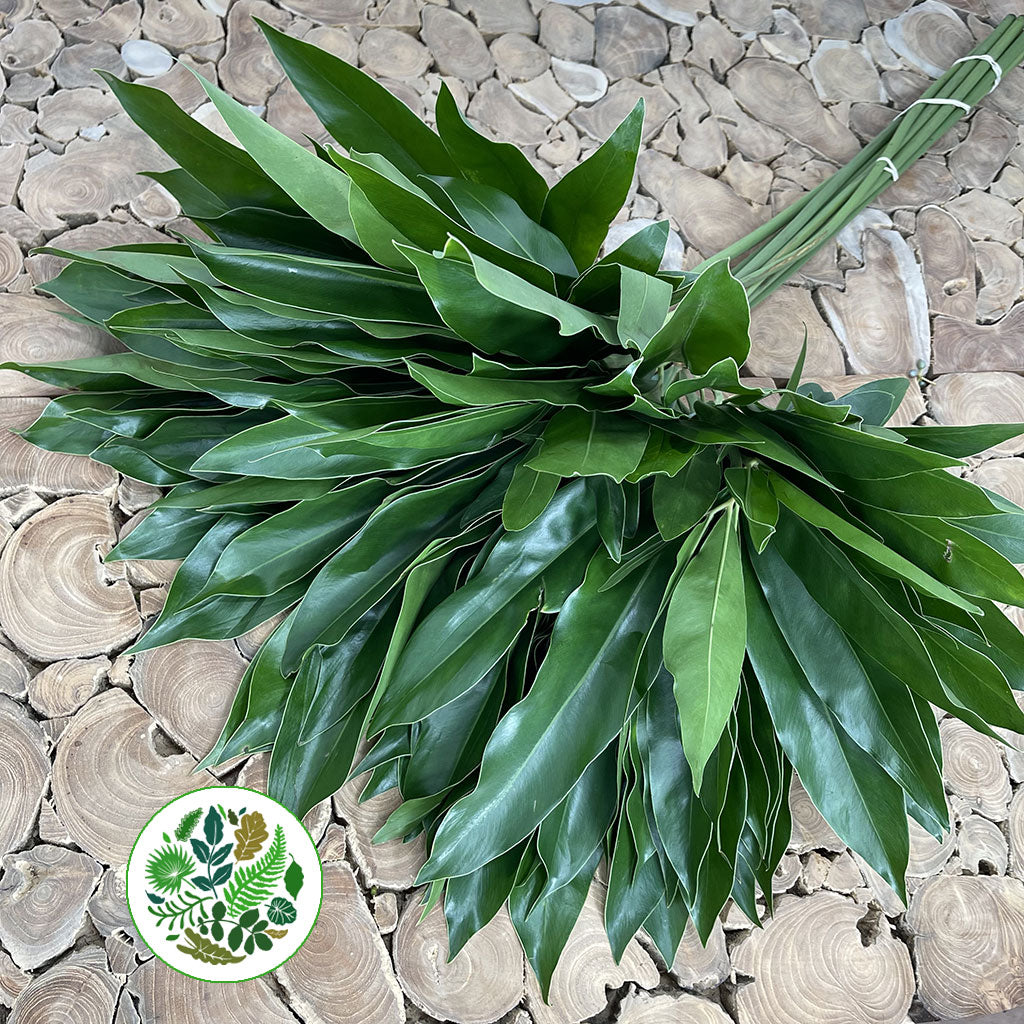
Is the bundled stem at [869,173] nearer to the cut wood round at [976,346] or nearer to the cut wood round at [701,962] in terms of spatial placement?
the cut wood round at [976,346]

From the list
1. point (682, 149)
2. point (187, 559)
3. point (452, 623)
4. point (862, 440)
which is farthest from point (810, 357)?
point (187, 559)

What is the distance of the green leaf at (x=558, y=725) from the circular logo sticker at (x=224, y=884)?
0.54ft

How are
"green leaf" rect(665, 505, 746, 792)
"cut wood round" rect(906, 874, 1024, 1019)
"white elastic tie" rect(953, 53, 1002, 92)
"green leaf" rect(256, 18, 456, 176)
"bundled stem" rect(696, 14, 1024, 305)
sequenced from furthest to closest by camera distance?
"white elastic tie" rect(953, 53, 1002, 92), "bundled stem" rect(696, 14, 1024, 305), "cut wood round" rect(906, 874, 1024, 1019), "green leaf" rect(256, 18, 456, 176), "green leaf" rect(665, 505, 746, 792)

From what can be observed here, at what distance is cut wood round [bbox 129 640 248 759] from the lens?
66 centimetres

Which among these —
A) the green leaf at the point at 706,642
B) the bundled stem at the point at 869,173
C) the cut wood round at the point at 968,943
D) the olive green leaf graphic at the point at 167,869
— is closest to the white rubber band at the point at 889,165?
the bundled stem at the point at 869,173

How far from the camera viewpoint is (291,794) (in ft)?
2.02

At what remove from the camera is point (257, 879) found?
61 centimetres

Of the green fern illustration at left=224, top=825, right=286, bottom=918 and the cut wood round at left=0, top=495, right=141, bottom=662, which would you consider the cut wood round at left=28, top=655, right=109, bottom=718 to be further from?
the green fern illustration at left=224, top=825, right=286, bottom=918

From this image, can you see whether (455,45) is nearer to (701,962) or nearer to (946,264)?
(946,264)

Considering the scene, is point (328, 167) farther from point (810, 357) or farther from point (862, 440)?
point (810, 357)

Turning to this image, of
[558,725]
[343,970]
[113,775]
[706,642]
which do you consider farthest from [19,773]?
[706,642]

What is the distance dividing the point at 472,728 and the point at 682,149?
66 cm

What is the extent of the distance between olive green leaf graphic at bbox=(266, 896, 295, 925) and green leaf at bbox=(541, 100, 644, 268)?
0.52 meters

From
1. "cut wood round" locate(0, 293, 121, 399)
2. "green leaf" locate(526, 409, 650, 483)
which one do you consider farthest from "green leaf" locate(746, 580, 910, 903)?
"cut wood round" locate(0, 293, 121, 399)
